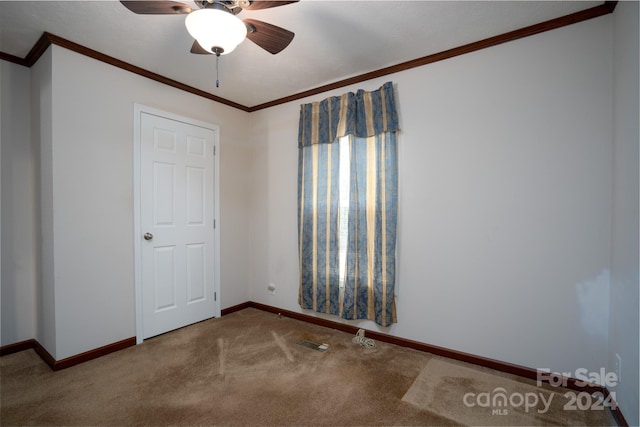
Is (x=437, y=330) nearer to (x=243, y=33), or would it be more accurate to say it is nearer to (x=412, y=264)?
(x=412, y=264)

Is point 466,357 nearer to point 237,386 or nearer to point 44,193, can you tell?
point 237,386

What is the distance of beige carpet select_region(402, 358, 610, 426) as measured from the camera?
5.70 feet

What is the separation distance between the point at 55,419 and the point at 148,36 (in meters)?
2.57

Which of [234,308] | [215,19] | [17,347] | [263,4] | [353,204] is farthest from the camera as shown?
[234,308]

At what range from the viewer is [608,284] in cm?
192

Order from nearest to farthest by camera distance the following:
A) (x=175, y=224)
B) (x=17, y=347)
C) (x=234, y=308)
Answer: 1. (x=17, y=347)
2. (x=175, y=224)
3. (x=234, y=308)

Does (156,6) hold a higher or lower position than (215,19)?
higher

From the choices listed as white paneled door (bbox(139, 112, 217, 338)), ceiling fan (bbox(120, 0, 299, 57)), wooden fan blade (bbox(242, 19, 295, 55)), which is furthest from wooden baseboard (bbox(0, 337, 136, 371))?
wooden fan blade (bbox(242, 19, 295, 55))

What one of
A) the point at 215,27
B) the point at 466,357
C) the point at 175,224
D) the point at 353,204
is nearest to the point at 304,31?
the point at 215,27

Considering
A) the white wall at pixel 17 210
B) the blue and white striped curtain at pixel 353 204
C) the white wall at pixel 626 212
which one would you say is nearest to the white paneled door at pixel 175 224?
the white wall at pixel 17 210

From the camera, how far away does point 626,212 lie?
5.49ft

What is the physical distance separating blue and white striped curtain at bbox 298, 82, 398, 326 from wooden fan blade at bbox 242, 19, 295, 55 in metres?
1.12

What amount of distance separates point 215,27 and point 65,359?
2.60m

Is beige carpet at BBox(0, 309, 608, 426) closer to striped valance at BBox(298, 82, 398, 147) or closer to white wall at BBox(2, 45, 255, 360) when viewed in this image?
white wall at BBox(2, 45, 255, 360)
